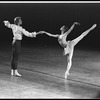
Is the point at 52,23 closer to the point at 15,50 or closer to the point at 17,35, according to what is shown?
the point at 15,50

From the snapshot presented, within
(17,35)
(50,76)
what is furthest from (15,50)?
(50,76)

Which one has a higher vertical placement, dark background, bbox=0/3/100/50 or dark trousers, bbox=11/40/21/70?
dark trousers, bbox=11/40/21/70

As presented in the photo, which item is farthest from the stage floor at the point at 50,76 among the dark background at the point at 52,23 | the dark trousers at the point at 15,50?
the dark background at the point at 52,23

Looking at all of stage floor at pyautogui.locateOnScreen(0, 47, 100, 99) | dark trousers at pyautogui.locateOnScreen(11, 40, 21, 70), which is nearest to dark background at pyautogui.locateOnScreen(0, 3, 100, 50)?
stage floor at pyautogui.locateOnScreen(0, 47, 100, 99)

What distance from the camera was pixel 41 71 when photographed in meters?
8.24

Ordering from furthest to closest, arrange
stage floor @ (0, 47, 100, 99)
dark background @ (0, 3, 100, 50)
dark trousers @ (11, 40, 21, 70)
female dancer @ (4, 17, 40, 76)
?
dark background @ (0, 3, 100, 50) < dark trousers @ (11, 40, 21, 70) < female dancer @ (4, 17, 40, 76) < stage floor @ (0, 47, 100, 99)

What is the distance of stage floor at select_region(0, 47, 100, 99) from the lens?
21.1 ft

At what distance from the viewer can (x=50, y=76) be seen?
306 inches

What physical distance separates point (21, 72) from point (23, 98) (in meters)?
2.19

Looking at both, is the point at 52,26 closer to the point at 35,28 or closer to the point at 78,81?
the point at 35,28

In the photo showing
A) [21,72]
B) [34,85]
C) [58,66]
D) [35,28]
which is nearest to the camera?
[34,85]

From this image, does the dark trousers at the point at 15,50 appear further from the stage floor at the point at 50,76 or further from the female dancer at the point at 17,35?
the stage floor at the point at 50,76

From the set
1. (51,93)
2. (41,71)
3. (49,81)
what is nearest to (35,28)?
(41,71)

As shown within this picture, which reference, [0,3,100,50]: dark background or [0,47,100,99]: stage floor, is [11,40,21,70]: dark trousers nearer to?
[0,47,100,99]: stage floor
